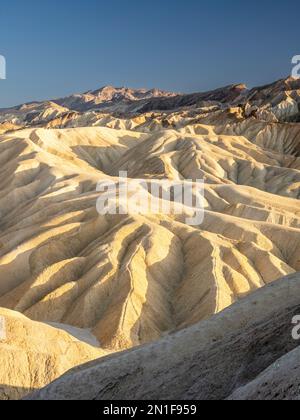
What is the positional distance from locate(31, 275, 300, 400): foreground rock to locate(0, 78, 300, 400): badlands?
4 centimetres

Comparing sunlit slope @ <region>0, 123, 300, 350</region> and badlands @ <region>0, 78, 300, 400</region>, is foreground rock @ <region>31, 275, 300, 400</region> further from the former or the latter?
sunlit slope @ <region>0, 123, 300, 350</region>

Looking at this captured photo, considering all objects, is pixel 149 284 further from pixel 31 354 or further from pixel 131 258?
pixel 31 354

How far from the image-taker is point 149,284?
33719 millimetres

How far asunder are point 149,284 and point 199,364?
22.2 m

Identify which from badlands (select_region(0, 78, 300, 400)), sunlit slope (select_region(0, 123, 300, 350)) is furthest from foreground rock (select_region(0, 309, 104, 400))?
sunlit slope (select_region(0, 123, 300, 350))

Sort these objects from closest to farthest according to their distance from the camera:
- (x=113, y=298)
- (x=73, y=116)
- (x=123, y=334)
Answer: (x=123, y=334) < (x=113, y=298) < (x=73, y=116)

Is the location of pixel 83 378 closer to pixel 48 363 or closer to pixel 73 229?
pixel 48 363

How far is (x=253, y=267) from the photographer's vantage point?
35.7 m

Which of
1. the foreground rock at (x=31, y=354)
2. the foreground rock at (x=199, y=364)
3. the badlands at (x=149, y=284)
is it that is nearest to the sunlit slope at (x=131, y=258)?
the badlands at (x=149, y=284)

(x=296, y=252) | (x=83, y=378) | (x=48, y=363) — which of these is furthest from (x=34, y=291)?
(x=83, y=378)

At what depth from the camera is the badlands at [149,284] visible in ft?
37.6

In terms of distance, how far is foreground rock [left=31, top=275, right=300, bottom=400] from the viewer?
34.7ft

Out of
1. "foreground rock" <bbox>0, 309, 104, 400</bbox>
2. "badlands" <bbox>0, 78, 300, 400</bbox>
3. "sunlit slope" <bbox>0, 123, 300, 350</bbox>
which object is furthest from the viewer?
"sunlit slope" <bbox>0, 123, 300, 350</bbox>

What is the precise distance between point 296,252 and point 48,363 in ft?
77.9
